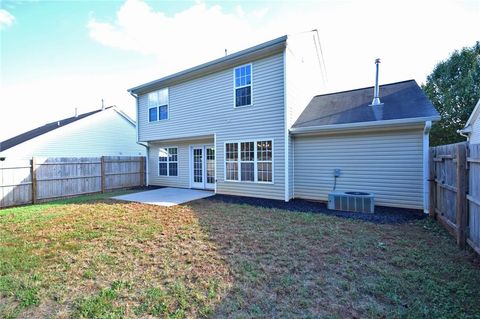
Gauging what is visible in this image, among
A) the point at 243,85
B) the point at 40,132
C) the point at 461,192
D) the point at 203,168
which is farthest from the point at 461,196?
the point at 40,132

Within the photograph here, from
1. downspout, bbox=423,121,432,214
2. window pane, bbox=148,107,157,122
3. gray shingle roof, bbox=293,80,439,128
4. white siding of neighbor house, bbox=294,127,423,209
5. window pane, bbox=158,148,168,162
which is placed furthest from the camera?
window pane, bbox=158,148,168,162

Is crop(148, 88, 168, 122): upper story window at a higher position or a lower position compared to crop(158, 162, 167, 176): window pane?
higher

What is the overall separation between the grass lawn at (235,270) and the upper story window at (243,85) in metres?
5.29

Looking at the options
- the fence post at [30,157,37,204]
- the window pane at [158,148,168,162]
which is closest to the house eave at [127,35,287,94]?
the window pane at [158,148,168,162]

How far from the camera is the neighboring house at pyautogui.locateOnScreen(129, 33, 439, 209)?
283 inches

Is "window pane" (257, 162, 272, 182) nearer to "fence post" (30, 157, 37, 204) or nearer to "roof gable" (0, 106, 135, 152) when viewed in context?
"fence post" (30, 157, 37, 204)

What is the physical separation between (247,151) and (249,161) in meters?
0.41

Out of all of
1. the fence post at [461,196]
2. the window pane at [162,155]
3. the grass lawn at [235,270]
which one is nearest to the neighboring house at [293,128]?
the window pane at [162,155]

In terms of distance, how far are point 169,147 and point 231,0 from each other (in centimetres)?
781

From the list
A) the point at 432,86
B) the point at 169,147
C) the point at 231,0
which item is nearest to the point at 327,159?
the point at 231,0

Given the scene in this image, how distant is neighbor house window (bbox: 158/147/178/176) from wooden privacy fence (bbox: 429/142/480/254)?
11.1 m

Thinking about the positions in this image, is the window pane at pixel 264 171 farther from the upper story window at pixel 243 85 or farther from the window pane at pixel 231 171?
the upper story window at pixel 243 85

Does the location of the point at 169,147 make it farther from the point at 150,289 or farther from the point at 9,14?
the point at 150,289

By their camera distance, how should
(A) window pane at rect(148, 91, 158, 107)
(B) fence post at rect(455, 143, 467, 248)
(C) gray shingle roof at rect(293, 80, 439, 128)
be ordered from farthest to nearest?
(A) window pane at rect(148, 91, 158, 107) < (C) gray shingle roof at rect(293, 80, 439, 128) < (B) fence post at rect(455, 143, 467, 248)
